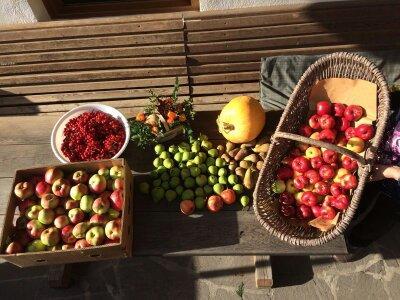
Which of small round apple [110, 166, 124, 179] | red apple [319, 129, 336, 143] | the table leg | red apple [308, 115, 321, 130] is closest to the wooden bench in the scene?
small round apple [110, 166, 124, 179]

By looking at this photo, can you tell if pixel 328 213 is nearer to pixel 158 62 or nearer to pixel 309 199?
pixel 309 199

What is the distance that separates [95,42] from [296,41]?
177cm

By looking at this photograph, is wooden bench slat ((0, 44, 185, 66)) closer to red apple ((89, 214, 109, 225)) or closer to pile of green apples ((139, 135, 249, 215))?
pile of green apples ((139, 135, 249, 215))

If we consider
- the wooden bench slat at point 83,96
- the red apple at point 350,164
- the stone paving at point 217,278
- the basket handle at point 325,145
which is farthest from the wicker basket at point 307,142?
the wooden bench slat at point 83,96

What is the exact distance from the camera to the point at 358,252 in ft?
11.0

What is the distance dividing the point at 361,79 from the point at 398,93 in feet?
1.80

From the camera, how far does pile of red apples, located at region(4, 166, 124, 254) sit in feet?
7.62

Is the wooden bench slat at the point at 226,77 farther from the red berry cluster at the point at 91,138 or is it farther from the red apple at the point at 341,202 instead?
the red apple at the point at 341,202

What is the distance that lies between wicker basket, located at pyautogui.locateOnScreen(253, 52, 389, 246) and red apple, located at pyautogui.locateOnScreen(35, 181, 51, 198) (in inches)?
53.3

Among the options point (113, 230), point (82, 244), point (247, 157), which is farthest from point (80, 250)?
point (247, 157)

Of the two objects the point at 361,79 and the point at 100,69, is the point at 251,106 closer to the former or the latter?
the point at 361,79

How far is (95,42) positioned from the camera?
331 cm

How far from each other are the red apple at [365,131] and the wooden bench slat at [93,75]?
1.73m

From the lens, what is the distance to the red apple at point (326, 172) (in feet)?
8.00
